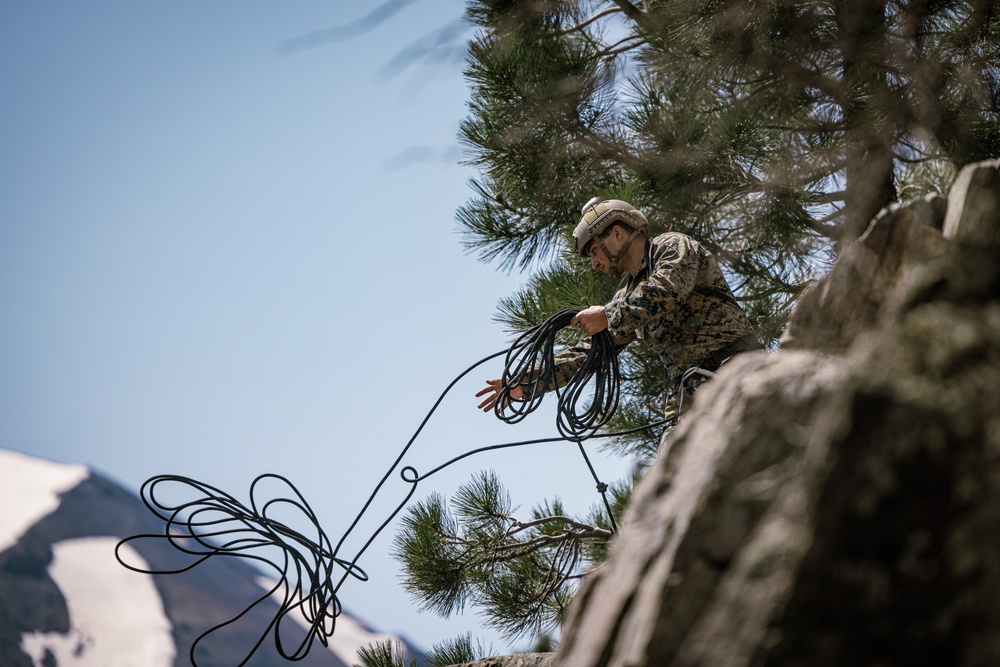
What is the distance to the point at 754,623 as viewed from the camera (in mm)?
777

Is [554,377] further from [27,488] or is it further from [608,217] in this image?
[27,488]

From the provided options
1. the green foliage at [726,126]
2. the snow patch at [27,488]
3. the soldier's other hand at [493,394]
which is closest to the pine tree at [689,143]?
the green foliage at [726,126]

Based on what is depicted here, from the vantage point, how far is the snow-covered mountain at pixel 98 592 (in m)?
6.31

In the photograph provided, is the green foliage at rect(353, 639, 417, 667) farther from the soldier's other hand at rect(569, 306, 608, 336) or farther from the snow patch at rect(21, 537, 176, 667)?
the snow patch at rect(21, 537, 176, 667)

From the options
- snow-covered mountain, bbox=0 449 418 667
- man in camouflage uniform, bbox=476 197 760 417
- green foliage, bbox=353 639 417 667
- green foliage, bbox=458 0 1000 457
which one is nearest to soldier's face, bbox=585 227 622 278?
man in camouflage uniform, bbox=476 197 760 417

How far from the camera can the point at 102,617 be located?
6547 mm

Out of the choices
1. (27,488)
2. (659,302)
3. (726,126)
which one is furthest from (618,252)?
(27,488)

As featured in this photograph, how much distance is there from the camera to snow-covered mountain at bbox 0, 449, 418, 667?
631 centimetres

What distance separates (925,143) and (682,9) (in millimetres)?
1058

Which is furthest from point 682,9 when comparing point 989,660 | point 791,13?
point 989,660

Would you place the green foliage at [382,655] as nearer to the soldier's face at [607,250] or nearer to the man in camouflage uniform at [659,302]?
the man in camouflage uniform at [659,302]

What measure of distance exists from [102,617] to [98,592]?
25 cm

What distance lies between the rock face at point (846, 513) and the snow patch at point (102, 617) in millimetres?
6108

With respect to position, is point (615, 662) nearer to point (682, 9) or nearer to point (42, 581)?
point (682, 9)
